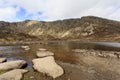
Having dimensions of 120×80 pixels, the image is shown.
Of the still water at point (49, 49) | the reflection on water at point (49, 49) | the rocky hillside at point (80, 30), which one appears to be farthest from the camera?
the rocky hillside at point (80, 30)

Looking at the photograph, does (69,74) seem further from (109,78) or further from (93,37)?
(93,37)

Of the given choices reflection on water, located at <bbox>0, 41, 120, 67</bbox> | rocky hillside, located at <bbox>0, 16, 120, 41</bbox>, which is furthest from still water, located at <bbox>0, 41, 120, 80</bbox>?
rocky hillside, located at <bbox>0, 16, 120, 41</bbox>

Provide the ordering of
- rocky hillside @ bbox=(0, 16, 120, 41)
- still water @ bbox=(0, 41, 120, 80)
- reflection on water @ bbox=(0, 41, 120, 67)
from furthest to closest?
1. rocky hillside @ bbox=(0, 16, 120, 41)
2. reflection on water @ bbox=(0, 41, 120, 67)
3. still water @ bbox=(0, 41, 120, 80)

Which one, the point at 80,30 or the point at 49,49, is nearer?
the point at 49,49

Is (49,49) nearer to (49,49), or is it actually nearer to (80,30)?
(49,49)

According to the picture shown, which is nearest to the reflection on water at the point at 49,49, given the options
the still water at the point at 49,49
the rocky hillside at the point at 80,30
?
the still water at the point at 49,49

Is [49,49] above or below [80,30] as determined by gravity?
below

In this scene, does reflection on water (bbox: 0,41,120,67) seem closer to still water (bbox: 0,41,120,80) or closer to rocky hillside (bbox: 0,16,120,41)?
still water (bbox: 0,41,120,80)

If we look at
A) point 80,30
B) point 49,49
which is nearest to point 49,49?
point 49,49

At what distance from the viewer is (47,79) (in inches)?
637

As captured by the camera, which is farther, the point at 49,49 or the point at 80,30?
the point at 80,30

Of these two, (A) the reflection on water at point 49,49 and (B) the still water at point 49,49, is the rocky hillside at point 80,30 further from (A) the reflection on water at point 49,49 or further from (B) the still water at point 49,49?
(B) the still water at point 49,49

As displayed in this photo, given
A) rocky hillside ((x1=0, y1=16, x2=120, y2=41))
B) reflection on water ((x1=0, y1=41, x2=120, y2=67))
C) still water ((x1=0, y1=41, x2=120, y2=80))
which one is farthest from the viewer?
rocky hillside ((x1=0, y1=16, x2=120, y2=41))

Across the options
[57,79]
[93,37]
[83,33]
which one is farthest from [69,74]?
[83,33]
